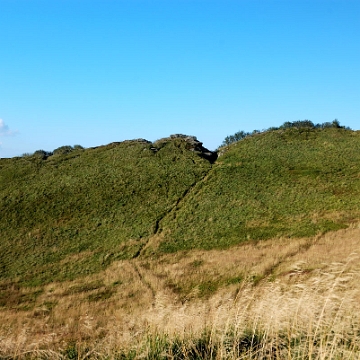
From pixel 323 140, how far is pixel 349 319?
162 feet

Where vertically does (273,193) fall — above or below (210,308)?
above

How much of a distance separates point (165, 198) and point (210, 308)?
Result: 32.6 meters

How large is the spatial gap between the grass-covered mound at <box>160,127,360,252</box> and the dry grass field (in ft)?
9.52

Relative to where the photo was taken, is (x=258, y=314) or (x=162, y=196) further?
(x=162, y=196)

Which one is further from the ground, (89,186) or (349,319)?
(89,186)

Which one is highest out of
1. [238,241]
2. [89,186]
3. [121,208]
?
[89,186]

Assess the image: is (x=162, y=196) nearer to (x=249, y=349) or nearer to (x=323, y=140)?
(x=323, y=140)

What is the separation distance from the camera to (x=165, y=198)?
138 ft

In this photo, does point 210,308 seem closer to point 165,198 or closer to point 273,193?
point 273,193

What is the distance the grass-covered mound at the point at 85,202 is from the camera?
109 feet

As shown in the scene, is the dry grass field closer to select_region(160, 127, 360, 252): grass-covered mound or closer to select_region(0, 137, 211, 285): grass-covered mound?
select_region(160, 127, 360, 252): grass-covered mound

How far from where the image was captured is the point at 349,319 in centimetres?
552

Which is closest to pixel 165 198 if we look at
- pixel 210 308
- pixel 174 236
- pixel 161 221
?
pixel 161 221

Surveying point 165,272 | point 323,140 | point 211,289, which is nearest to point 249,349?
point 211,289
